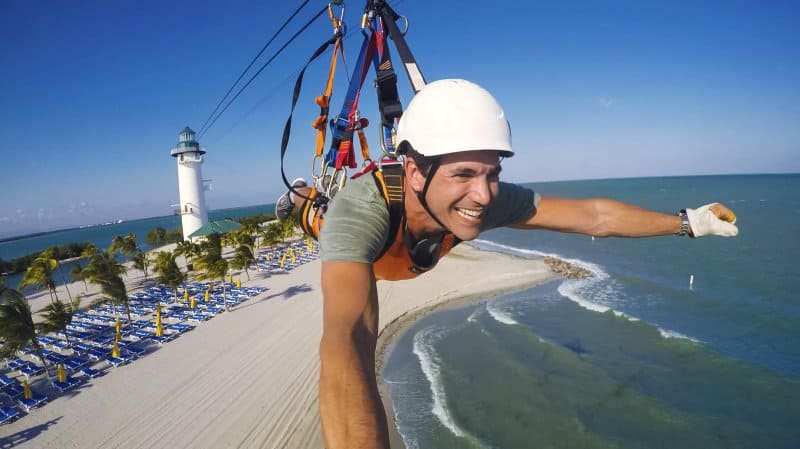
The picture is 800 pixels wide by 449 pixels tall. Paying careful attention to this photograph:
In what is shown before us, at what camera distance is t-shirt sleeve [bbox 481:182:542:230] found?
3396 mm

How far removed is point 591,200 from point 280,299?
25.4 meters

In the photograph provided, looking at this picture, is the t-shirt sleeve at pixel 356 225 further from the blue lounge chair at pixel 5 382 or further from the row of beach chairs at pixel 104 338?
the blue lounge chair at pixel 5 382

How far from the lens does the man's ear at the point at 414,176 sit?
8.32ft

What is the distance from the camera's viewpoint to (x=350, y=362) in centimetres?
174

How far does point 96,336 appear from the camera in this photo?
2094 centimetres

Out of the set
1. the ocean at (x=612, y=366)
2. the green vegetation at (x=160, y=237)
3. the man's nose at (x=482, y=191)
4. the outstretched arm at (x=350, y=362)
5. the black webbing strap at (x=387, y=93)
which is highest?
the black webbing strap at (x=387, y=93)

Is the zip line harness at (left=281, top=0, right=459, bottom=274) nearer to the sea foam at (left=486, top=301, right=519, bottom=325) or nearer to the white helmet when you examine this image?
the white helmet

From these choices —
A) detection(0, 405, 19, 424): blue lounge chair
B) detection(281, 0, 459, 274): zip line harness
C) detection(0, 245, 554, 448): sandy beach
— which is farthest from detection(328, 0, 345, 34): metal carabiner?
detection(0, 405, 19, 424): blue lounge chair

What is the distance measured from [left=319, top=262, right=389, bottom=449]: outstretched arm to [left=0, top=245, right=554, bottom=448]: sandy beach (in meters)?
12.1

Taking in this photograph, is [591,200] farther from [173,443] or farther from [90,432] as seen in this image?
[90,432]

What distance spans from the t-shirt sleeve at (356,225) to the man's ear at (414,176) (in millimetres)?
238

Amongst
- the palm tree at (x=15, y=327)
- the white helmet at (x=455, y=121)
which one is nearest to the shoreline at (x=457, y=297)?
the white helmet at (x=455, y=121)

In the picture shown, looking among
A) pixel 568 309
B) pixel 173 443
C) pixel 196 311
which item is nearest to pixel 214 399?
pixel 173 443

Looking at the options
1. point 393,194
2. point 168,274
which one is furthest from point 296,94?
point 168,274
